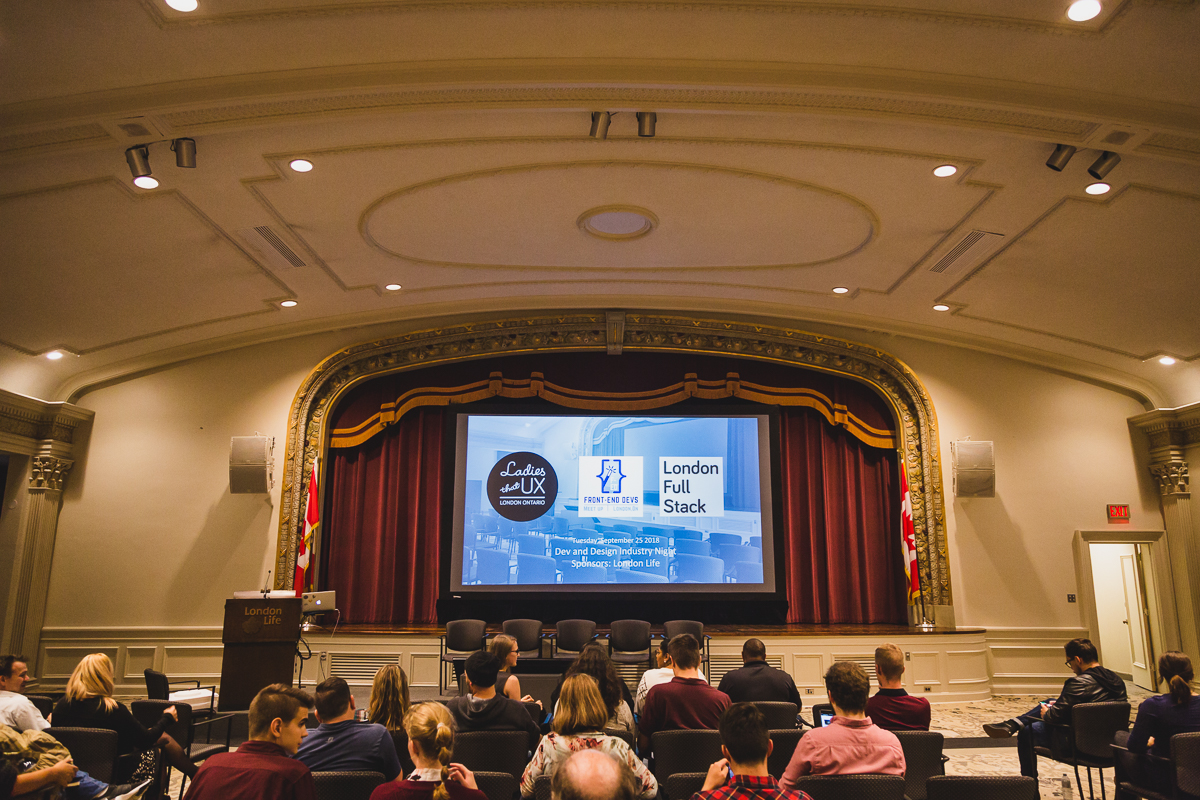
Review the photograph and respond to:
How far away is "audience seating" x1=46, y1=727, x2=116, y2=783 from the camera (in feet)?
11.8

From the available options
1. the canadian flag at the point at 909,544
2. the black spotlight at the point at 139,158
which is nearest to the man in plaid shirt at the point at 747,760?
the black spotlight at the point at 139,158

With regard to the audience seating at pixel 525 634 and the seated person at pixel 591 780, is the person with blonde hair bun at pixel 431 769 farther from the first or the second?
the audience seating at pixel 525 634

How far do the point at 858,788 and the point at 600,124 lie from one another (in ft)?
12.9

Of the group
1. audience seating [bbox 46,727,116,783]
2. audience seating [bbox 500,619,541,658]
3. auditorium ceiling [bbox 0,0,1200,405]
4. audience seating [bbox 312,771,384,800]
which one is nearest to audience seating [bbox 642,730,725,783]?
audience seating [bbox 312,771,384,800]

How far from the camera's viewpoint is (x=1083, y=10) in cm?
382

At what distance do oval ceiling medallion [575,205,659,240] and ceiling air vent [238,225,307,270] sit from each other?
98.7 inches

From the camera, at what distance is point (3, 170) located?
5.12 metres

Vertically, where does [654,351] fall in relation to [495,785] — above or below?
above

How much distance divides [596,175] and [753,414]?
4.56 meters

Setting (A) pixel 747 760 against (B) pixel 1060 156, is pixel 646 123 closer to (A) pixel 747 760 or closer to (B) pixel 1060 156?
(B) pixel 1060 156

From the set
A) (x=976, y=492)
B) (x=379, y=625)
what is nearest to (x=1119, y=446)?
(x=976, y=492)

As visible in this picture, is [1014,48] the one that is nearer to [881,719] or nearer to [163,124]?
[881,719]

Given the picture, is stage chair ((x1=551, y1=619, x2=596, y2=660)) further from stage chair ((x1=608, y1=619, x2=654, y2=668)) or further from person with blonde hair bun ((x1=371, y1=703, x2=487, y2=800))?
person with blonde hair bun ((x1=371, y1=703, x2=487, y2=800))

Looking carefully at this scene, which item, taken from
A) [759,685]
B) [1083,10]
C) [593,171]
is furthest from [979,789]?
[593,171]
